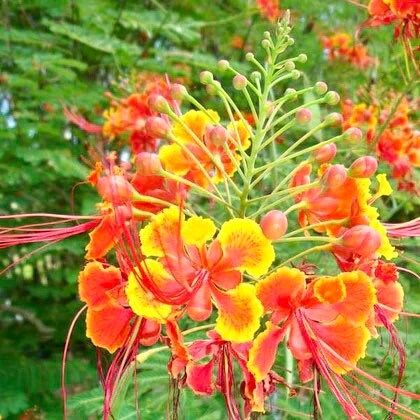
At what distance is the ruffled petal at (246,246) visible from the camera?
168cm

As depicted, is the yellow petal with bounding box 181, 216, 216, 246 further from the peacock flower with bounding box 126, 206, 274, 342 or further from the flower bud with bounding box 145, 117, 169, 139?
the flower bud with bounding box 145, 117, 169, 139

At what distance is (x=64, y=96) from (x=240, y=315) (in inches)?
97.4

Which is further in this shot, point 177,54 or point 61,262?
point 61,262

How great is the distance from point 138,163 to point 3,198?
2594mm

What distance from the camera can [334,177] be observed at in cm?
178

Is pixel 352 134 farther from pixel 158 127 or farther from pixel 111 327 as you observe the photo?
pixel 111 327

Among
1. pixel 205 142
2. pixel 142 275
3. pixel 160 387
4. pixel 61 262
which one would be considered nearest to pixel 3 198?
pixel 61 262

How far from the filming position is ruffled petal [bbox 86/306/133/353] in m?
1.75

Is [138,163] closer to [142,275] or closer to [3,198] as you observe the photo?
[142,275]

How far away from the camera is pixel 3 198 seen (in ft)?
13.9

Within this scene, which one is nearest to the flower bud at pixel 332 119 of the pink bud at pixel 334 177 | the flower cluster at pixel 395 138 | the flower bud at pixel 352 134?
the flower bud at pixel 352 134

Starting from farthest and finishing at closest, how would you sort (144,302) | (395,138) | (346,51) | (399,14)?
(346,51) < (395,138) < (399,14) < (144,302)

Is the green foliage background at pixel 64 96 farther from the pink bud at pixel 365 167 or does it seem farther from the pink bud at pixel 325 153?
the pink bud at pixel 365 167

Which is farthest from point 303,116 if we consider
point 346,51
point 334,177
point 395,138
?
point 346,51
